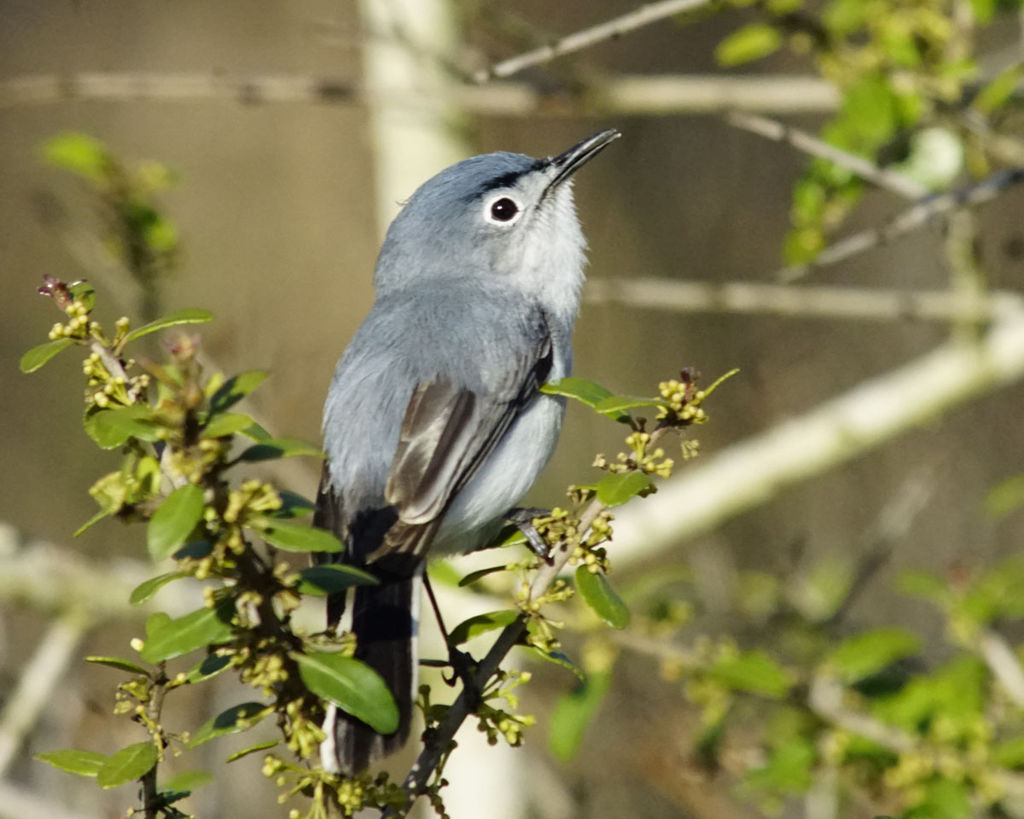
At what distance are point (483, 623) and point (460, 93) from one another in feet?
7.22

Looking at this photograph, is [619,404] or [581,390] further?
[581,390]

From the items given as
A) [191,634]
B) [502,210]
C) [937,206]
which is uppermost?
[502,210]

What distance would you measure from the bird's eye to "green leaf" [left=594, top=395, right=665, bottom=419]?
1.36 metres

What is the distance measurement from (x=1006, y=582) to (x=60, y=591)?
245 cm

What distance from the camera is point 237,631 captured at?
4.27ft

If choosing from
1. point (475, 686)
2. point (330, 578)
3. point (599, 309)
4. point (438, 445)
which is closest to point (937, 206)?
point (438, 445)

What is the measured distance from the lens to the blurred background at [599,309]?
3.23 meters

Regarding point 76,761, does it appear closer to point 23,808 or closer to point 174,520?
point 174,520

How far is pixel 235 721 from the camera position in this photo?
4.77ft

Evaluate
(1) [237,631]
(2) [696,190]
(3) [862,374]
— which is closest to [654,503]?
(1) [237,631]

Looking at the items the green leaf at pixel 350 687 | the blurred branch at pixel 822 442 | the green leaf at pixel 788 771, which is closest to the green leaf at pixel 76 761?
the green leaf at pixel 350 687

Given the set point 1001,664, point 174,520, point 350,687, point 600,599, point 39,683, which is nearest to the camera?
point 174,520

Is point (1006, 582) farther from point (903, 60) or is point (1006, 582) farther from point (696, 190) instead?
point (696, 190)

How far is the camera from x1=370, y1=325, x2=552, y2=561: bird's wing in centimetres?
209
